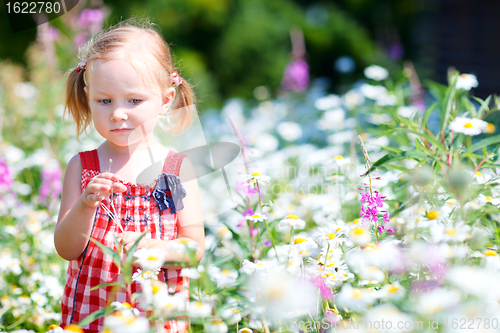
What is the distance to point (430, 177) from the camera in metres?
1.17

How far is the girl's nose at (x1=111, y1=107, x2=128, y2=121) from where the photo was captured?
1.12 m

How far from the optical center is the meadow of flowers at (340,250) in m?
0.87

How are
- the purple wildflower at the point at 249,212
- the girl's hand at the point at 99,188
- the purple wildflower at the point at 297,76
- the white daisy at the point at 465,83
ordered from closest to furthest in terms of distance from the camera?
the girl's hand at the point at 99,188, the purple wildflower at the point at 249,212, the white daisy at the point at 465,83, the purple wildflower at the point at 297,76

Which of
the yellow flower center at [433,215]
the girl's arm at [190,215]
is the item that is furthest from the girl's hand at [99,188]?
the yellow flower center at [433,215]

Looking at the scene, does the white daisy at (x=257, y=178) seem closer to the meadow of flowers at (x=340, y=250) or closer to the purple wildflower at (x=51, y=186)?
the meadow of flowers at (x=340, y=250)

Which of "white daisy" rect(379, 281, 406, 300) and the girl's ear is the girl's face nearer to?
the girl's ear

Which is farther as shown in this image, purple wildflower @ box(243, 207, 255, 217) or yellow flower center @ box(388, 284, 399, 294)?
purple wildflower @ box(243, 207, 255, 217)

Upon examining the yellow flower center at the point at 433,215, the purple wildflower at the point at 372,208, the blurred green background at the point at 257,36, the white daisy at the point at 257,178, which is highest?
the blurred green background at the point at 257,36

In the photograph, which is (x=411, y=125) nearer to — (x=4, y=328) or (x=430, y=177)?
(x=430, y=177)

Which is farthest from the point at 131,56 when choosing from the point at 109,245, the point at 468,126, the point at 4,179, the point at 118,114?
the point at 4,179

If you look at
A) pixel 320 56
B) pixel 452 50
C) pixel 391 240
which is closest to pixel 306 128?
pixel 452 50

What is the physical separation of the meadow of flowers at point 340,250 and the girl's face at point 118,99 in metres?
0.31

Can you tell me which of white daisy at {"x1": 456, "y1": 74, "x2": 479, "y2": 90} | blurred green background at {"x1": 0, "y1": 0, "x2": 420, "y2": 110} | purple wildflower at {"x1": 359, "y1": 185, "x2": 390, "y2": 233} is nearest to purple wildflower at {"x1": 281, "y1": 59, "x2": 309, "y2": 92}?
blurred green background at {"x1": 0, "y1": 0, "x2": 420, "y2": 110}

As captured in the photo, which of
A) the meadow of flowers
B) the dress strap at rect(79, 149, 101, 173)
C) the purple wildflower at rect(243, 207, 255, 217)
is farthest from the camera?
the purple wildflower at rect(243, 207, 255, 217)
